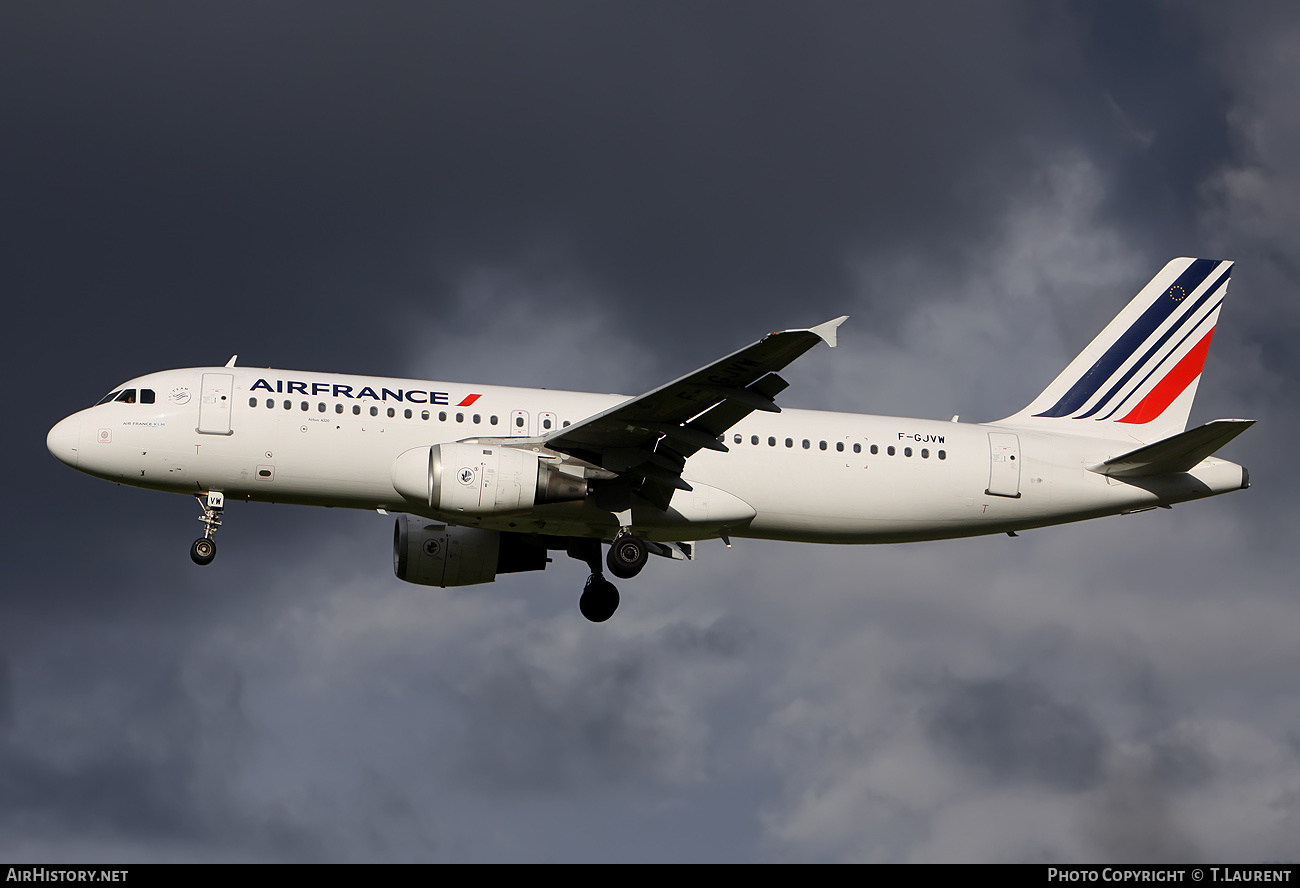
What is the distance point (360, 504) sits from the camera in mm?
34719

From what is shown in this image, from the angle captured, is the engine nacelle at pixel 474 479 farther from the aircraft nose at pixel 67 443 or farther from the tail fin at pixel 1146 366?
the tail fin at pixel 1146 366

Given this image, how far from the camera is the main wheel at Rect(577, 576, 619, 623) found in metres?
39.8

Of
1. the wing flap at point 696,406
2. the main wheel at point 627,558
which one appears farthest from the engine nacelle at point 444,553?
the wing flap at point 696,406

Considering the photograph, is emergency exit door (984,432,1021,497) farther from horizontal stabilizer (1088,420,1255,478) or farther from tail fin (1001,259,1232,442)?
tail fin (1001,259,1232,442)

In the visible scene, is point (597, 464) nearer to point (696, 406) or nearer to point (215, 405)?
point (696, 406)

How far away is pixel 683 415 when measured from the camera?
1296 inches

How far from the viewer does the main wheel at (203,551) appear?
112 ft

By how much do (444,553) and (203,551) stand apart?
6852 mm

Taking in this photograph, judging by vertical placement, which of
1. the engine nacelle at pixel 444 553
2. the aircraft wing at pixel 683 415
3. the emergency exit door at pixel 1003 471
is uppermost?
the emergency exit door at pixel 1003 471

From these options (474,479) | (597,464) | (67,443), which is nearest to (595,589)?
(597,464)

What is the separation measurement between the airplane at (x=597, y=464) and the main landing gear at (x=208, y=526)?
0.17 feet

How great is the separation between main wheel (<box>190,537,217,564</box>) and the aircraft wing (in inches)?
329
